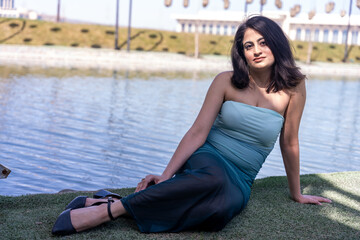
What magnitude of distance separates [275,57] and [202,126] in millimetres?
652

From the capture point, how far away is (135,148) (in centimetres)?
743

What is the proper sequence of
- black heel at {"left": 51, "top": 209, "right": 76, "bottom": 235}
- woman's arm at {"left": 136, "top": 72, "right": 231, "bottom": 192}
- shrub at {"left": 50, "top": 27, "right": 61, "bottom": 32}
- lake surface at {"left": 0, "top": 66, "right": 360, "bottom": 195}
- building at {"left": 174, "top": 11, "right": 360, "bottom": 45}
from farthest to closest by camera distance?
building at {"left": 174, "top": 11, "right": 360, "bottom": 45} < shrub at {"left": 50, "top": 27, "right": 61, "bottom": 32} < lake surface at {"left": 0, "top": 66, "right": 360, "bottom": 195} < woman's arm at {"left": 136, "top": 72, "right": 231, "bottom": 192} < black heel at {"left": 51, "top": 209, "right": 76, "bottom": 235}

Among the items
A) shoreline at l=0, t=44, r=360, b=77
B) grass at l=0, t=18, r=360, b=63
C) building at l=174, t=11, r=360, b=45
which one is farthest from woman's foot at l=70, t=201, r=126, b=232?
building at l=174, t=11, r=360, b=45

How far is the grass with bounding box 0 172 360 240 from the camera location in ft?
9.89

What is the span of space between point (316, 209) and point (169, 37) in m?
43.3

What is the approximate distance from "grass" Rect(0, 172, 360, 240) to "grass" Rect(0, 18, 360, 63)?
3589 centimetres

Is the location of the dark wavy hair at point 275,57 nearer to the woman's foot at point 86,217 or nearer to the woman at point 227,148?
the woman at point 227,148

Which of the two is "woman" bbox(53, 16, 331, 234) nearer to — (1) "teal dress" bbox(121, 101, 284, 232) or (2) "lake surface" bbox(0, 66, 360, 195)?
(1) "teal dress" bbox(121, 101, 284, 232)

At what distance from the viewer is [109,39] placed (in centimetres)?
4331

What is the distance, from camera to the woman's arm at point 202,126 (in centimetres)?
325

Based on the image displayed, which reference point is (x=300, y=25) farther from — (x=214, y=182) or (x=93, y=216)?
(x=93, y=216)

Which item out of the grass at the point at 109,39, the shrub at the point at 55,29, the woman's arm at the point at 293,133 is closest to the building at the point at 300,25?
the grass at the point at 109,39

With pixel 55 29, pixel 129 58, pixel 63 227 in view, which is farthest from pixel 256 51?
pixel 55 29

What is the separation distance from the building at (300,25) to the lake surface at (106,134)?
61626 mm
